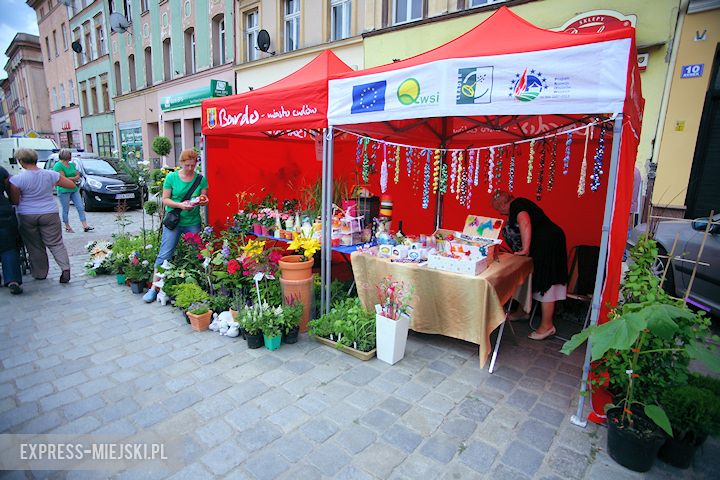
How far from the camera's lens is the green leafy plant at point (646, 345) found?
198 cm

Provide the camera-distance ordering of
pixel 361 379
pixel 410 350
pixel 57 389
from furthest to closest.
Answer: pixel 410 350 → pixel 361 379 → pixel 57 389

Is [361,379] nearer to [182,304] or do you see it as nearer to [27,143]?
[182,304]

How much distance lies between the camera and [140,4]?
1762 cm

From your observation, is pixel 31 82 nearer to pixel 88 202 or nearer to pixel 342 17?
pixel 88 202

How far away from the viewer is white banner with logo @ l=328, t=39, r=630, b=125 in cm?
230

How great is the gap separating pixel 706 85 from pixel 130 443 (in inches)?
330

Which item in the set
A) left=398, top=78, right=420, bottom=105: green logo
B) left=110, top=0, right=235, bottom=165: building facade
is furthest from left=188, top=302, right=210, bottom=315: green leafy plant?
left=110, top=0, right=235, bottom=165: building facade

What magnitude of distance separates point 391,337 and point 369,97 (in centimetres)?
207

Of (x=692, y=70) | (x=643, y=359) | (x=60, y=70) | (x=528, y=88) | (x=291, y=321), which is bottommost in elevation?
(x=291, y=321)

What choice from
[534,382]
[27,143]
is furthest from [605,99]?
[27,143]

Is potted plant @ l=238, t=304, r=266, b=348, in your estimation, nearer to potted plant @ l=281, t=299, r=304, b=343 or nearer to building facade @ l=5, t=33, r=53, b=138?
potted plant @ l=281, t=299, r=304, b=343

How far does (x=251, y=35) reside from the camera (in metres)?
12.9

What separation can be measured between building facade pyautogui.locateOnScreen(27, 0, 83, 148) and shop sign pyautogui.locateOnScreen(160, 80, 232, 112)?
14667mm

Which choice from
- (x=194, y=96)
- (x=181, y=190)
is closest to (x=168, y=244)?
(x=181, y=190)
